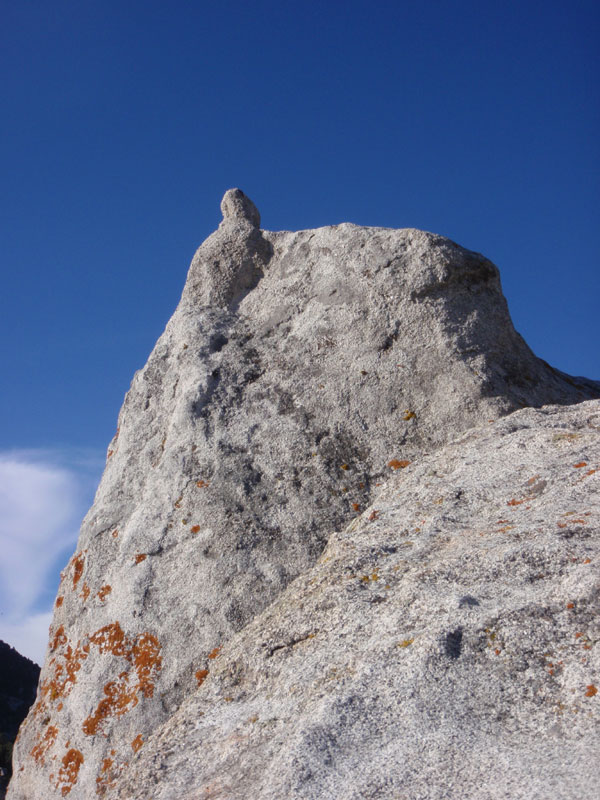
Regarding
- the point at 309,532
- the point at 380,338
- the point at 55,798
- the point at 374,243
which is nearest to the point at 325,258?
the point at 374,243

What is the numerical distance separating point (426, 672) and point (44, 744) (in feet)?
10.7

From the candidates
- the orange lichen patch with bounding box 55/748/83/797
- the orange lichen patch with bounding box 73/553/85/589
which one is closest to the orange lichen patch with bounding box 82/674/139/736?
the orange lichen patch with bounding box 55/748/83/797

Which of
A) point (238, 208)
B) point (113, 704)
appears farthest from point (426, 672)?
point (238, 208)

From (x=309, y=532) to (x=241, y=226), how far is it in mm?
3997

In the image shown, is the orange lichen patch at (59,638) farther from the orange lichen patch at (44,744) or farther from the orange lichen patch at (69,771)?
the orange lichen patch at (69,771)

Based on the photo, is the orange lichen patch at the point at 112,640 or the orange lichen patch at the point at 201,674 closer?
the orange lichen patch at the point at 201,674

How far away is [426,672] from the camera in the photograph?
10.7 ft

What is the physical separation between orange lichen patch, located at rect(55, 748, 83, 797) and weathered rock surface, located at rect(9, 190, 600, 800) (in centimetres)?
1

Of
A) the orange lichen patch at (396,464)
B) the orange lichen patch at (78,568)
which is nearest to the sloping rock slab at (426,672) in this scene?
the orange lichen patch at (396,464)

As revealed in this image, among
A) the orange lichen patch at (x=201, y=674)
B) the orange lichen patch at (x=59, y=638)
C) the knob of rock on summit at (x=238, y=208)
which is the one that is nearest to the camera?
the orange lichen patch at (x=201, y=674)

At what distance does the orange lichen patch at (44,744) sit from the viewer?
16.7ft

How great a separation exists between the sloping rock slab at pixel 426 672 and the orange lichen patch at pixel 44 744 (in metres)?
1.57

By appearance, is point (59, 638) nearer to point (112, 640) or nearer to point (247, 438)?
point (112, 640)

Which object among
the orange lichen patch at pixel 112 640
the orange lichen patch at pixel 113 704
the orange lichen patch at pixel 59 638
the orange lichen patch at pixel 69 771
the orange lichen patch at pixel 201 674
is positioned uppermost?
the orange lichen patch at pixel 59 638
